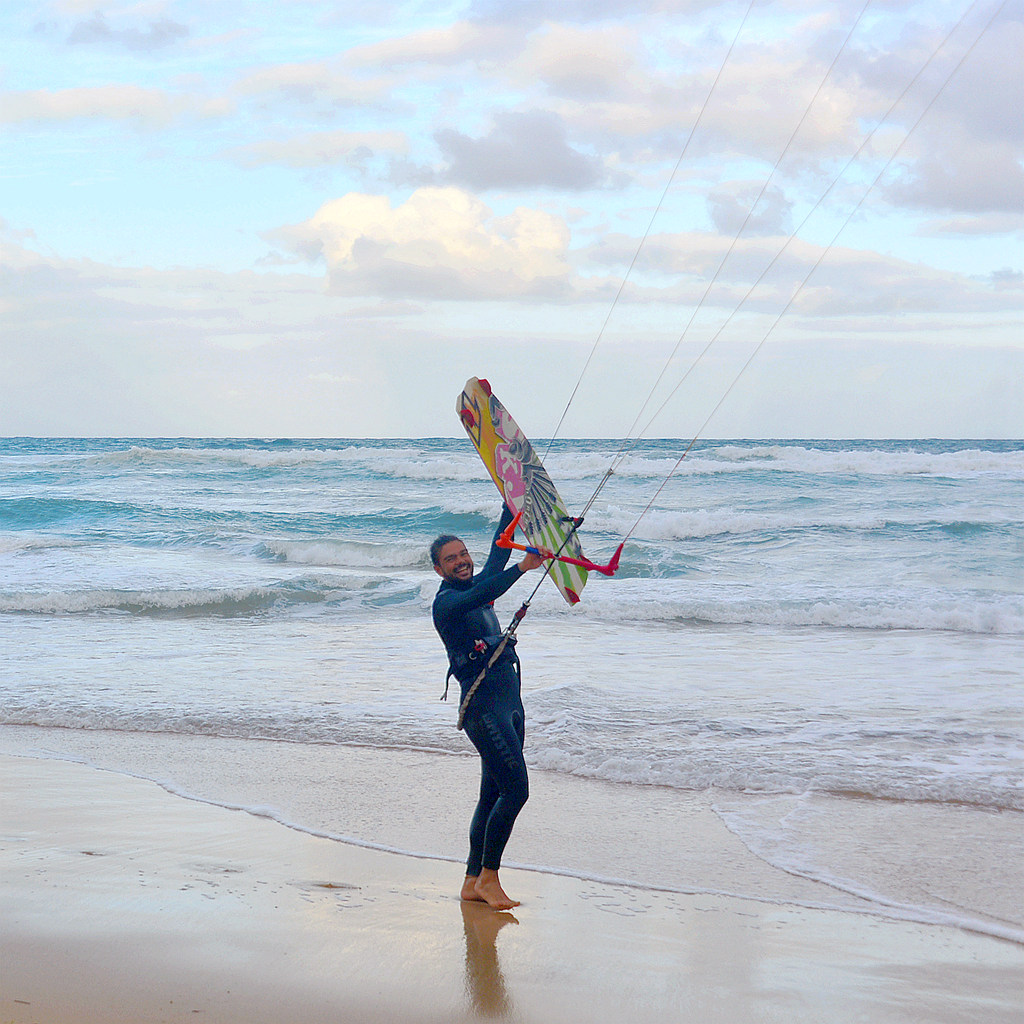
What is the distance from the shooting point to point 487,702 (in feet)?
12.8

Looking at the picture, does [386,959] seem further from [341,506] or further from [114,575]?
[341,506]

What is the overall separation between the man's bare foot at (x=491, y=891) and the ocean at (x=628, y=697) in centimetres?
58

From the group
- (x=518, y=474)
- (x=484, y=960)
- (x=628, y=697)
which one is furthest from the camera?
(x=628, y=697)

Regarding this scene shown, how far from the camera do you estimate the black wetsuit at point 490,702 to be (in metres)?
3.87

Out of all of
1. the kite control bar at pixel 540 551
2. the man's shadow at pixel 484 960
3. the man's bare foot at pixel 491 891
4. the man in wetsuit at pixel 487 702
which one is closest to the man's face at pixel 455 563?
the man in wetsuit at pixel 487 702

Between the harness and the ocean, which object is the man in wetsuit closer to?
the harness

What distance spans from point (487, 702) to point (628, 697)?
13.7ft

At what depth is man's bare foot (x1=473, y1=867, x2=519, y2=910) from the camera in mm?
3885

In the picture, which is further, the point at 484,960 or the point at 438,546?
the point at 438,546

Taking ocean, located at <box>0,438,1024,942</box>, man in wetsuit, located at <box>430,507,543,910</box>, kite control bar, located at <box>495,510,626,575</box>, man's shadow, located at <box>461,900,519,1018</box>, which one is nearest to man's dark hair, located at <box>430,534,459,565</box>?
man in wetsuit, located at <box>430,507,543,910</box>

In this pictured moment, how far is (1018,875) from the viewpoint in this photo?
4449 millimetres

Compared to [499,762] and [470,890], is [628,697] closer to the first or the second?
[470,890]

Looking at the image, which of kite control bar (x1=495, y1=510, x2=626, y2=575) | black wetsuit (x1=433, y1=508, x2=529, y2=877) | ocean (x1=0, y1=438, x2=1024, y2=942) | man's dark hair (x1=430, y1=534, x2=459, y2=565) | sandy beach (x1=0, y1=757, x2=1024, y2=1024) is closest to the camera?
sandy beach (x1=0, y1=757, x2=1024, y2=1024)

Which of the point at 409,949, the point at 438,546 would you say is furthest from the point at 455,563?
the point at 409,949
